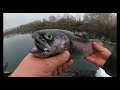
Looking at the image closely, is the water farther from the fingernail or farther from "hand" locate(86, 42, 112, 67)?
"hand" locate(86, 42, 112, 67)

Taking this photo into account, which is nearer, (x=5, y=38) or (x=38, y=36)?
(x=38, y=36)

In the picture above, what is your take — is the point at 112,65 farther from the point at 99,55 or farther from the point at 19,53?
the point at 19,53

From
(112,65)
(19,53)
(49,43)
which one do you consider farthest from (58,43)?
(112,65)

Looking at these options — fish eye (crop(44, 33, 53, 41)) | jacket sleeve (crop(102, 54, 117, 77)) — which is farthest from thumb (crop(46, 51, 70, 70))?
jacket sleeve (crop(102, 54, 117, 77))

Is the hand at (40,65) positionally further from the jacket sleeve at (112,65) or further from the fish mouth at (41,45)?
the jacket sleeve at (112,65)

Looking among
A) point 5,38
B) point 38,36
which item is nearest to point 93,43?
point 38,36

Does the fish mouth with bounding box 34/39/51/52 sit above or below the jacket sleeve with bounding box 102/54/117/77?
above

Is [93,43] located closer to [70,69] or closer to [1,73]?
[70,69]
